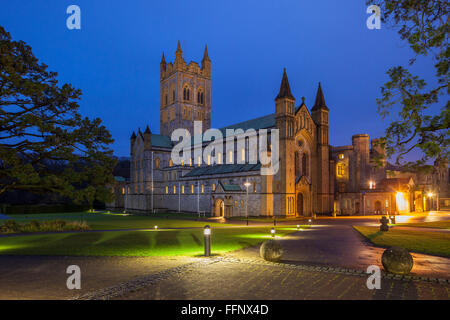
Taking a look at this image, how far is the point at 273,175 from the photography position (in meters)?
Result: 50.6

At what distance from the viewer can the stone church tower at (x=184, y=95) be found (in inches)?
3327

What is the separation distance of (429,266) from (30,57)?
23.2 m

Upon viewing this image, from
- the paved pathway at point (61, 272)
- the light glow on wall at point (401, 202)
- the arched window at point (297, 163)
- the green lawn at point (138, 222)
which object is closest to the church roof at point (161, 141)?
the green lawn at point (138, 222)

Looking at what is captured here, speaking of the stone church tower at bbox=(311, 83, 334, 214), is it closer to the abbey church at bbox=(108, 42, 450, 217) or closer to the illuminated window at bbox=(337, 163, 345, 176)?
the abbey church at bbox=(108, 42, 450, 217)

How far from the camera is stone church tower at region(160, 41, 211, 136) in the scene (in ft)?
277

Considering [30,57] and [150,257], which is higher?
[30,57]

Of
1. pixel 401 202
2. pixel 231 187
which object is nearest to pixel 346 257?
pixel 231 187

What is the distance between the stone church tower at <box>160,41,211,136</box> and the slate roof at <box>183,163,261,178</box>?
2235 centimetres

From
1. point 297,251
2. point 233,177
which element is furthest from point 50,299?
point 233,177

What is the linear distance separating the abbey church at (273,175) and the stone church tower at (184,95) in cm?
29

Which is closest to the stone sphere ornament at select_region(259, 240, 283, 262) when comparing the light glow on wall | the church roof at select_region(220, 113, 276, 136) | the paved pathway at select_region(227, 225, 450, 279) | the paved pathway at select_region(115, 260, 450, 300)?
the paved pathway at select_region(227, 225, 450, 279)

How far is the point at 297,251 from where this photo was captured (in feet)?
53.2

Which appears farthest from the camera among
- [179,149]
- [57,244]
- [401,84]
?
[179,149]
